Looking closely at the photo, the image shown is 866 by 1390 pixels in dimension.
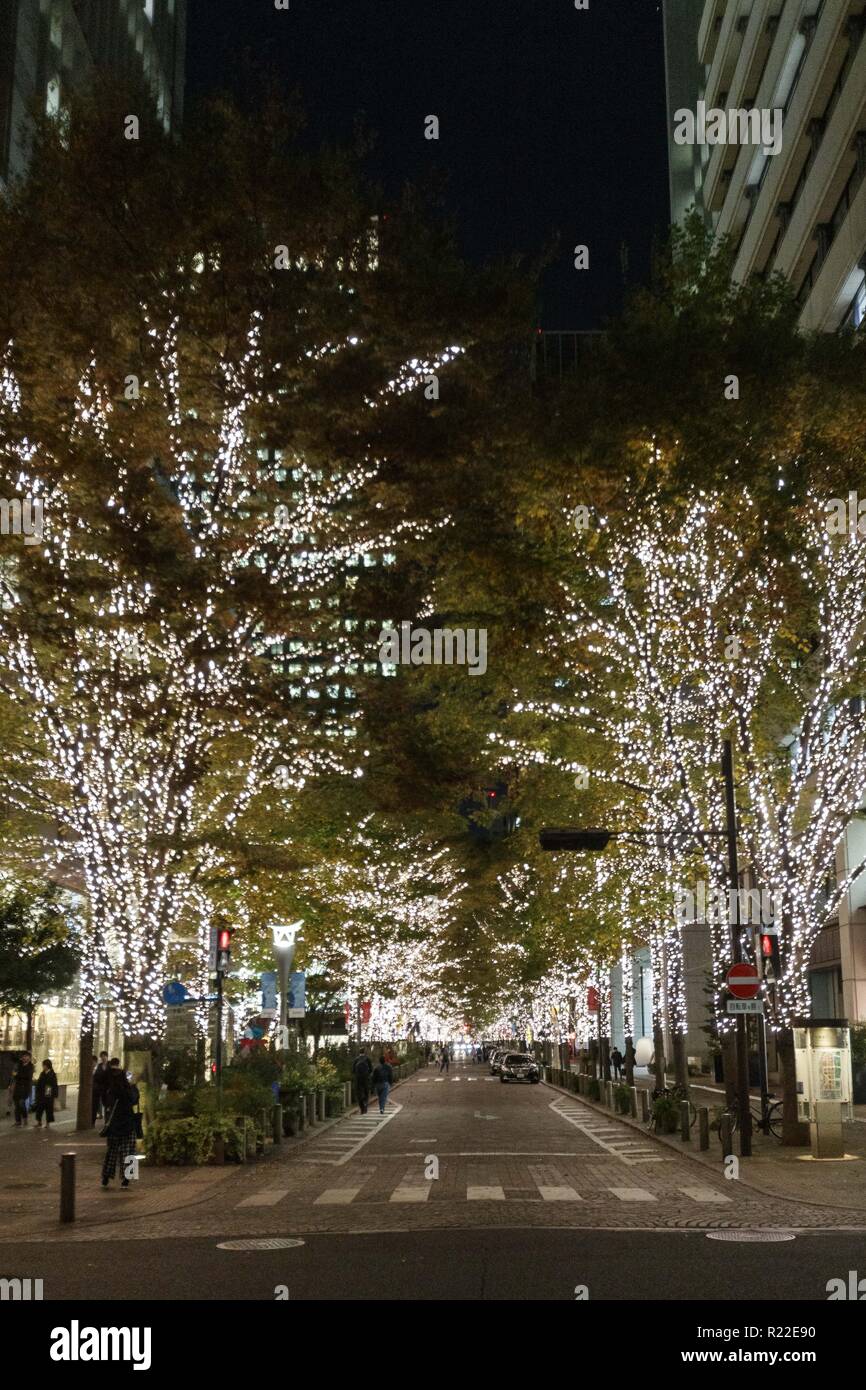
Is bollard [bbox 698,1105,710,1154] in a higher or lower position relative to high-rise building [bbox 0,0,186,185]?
lower

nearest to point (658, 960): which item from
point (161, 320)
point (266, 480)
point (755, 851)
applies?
point (755, 851)

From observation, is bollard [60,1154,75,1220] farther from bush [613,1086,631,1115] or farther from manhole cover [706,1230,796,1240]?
bush [613,1086,631,1115]

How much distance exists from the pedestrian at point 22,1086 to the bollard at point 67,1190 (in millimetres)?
20635

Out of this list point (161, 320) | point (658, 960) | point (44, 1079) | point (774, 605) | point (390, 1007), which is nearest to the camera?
point (161, 320)

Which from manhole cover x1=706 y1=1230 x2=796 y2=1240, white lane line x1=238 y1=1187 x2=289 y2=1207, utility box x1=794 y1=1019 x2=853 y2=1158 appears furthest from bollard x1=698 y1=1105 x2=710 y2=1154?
manhole cover x1=706 y1=1230 x2=796 y2=1240

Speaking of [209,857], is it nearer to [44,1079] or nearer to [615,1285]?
[44,1079]

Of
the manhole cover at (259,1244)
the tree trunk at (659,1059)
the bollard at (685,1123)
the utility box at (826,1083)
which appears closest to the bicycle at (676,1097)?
the bollard at (685,1123)

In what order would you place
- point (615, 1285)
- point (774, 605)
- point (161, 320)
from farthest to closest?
point (774, 605)
point (161, 320)
point (615, 1285)

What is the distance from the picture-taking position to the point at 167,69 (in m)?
80.9

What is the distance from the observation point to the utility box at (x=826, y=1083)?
76.9 feet

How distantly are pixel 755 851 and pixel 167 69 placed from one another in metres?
69.4

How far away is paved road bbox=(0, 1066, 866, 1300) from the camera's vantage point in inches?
462

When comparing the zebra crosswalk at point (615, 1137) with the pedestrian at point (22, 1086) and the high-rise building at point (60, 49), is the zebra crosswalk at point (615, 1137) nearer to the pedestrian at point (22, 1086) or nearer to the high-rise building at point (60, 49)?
the pedestrian at point (22, 1086)

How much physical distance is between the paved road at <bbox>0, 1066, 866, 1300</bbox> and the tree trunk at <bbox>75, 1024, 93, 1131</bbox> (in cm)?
847
